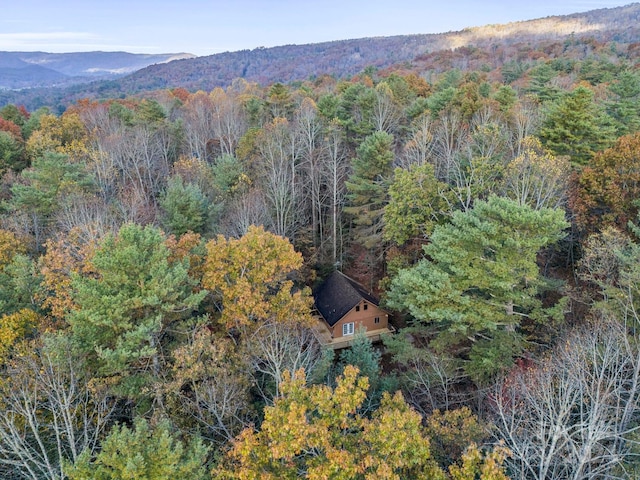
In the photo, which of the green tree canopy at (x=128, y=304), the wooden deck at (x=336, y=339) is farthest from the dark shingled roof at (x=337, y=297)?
the green tree canopy at (x=128, y=304)

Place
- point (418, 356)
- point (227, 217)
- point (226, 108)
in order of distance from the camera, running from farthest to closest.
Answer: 1. point (226, 108)
2. point (227, 217)
3. point (418, 356)

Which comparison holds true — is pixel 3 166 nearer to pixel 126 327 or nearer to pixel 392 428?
pixel 126 327

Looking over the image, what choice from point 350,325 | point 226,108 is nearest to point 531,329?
point 350,325

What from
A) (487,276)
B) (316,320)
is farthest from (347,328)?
(487,276)

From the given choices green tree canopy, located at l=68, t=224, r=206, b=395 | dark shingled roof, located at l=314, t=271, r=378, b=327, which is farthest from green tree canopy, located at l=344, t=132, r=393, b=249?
green tree canopy, located at l=68, t=224, r=206, b=395

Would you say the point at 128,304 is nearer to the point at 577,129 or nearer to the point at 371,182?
the point at 371,182

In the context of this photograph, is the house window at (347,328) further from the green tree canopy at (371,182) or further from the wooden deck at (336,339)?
the green tree canopy at (371,182)
